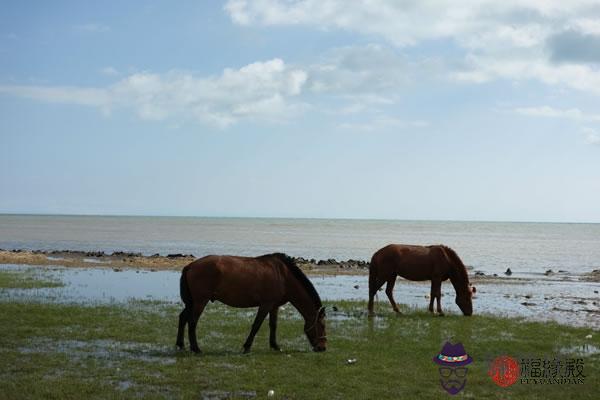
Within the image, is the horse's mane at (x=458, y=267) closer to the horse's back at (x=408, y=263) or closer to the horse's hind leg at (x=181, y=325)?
the horse's back at (x=408, y=263)

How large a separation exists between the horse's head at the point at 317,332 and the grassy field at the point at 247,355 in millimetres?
214

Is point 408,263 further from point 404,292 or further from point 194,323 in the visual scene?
point 194,323

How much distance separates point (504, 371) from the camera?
10602mm

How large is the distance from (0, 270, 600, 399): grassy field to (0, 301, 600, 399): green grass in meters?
0.02

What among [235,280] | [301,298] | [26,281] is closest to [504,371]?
[301,298]

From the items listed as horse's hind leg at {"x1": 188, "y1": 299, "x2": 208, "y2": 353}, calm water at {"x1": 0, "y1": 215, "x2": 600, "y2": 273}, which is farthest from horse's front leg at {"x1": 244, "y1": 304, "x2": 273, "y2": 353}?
calm water at {"x1": 0, "y1": 215, "x2": 600, "y2": 273}

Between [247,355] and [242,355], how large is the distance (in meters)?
0.10

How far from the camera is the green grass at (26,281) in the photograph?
23.2 m

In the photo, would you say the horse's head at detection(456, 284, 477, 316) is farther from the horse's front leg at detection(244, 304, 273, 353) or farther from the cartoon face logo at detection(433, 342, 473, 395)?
the horse's front leg at detection(244, 304, 273, 353)

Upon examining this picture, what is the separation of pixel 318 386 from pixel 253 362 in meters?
1.87

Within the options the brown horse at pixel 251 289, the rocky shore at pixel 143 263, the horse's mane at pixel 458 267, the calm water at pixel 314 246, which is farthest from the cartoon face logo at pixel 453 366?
the calm water at pixel 314 246

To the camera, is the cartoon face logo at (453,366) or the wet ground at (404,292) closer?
the cartoon face logo at (453,366)

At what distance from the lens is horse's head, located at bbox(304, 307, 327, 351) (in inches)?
467

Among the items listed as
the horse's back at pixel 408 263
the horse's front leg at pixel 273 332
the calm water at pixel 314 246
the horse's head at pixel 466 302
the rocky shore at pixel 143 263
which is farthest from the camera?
the calm water at pixel 314 246
